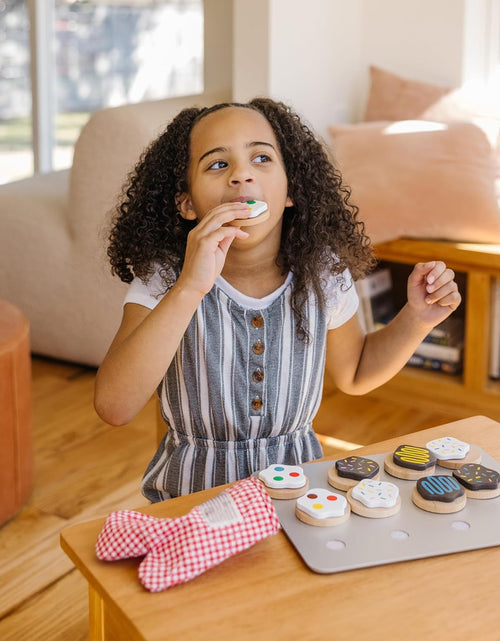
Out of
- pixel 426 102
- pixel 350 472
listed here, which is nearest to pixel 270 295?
pixel 350 472

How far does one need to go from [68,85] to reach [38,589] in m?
2.98

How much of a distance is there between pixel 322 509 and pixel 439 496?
122 mm

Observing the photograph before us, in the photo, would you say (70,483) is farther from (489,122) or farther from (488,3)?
(488,3)

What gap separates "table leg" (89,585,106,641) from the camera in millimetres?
857

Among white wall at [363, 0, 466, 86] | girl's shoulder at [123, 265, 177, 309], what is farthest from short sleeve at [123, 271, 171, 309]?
white wall at [363, 0, 466, 86]

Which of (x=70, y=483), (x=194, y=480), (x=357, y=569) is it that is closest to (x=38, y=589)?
(x=70, y=483)

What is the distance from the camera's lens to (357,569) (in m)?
0.81

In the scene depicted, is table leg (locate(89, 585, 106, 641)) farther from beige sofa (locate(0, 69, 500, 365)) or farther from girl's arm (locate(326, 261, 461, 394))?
beige sofa (locate(0, 69, 500, 365))

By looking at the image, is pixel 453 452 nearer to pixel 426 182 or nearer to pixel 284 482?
pixel 284 482

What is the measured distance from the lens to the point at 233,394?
123 centimetres

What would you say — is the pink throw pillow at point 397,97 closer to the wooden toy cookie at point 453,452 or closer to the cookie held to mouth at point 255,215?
the cookie held to mouth at point 255,215

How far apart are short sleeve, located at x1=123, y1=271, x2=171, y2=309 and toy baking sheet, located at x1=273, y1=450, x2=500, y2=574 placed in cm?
39

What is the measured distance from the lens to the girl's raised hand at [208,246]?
1.06 metres

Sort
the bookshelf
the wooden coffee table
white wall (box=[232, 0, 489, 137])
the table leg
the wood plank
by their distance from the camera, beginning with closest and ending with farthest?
the wooden coffee table, the table leg, the wood plank, the bookshelf, white wall (box=[232, 0, 489, 137])
